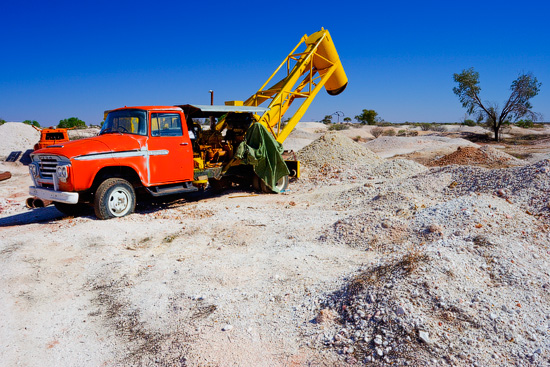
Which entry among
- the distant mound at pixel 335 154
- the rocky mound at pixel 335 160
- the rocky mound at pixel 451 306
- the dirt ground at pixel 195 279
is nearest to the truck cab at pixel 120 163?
the dirt ground at pixel 195 279

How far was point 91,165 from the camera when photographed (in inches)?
283

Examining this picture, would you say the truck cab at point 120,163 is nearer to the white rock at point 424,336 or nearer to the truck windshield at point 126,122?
the truck windshield at point 126,122

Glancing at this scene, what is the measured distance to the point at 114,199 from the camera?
24.8 ft

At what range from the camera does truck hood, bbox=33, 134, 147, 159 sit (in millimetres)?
7074

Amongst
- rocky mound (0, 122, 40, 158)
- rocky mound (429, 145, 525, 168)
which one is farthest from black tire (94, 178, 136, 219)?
rocky mound (0, 122, 40, 158)

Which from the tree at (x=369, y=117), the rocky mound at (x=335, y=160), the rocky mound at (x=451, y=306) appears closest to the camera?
the rocky mound at (x=451, y=306)

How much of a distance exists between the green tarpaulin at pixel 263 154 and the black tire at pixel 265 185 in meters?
0.27

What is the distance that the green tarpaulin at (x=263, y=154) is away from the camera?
968 cm

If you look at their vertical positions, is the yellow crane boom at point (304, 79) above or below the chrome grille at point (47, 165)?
above

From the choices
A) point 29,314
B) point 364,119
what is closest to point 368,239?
point 29,314

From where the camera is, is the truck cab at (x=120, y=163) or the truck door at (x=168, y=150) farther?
the truck door at (x=168, y=150)

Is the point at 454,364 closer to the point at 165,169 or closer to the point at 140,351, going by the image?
the point at 140,351

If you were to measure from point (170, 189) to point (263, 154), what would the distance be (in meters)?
2.62

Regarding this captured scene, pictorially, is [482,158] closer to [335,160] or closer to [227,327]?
[335,160]
